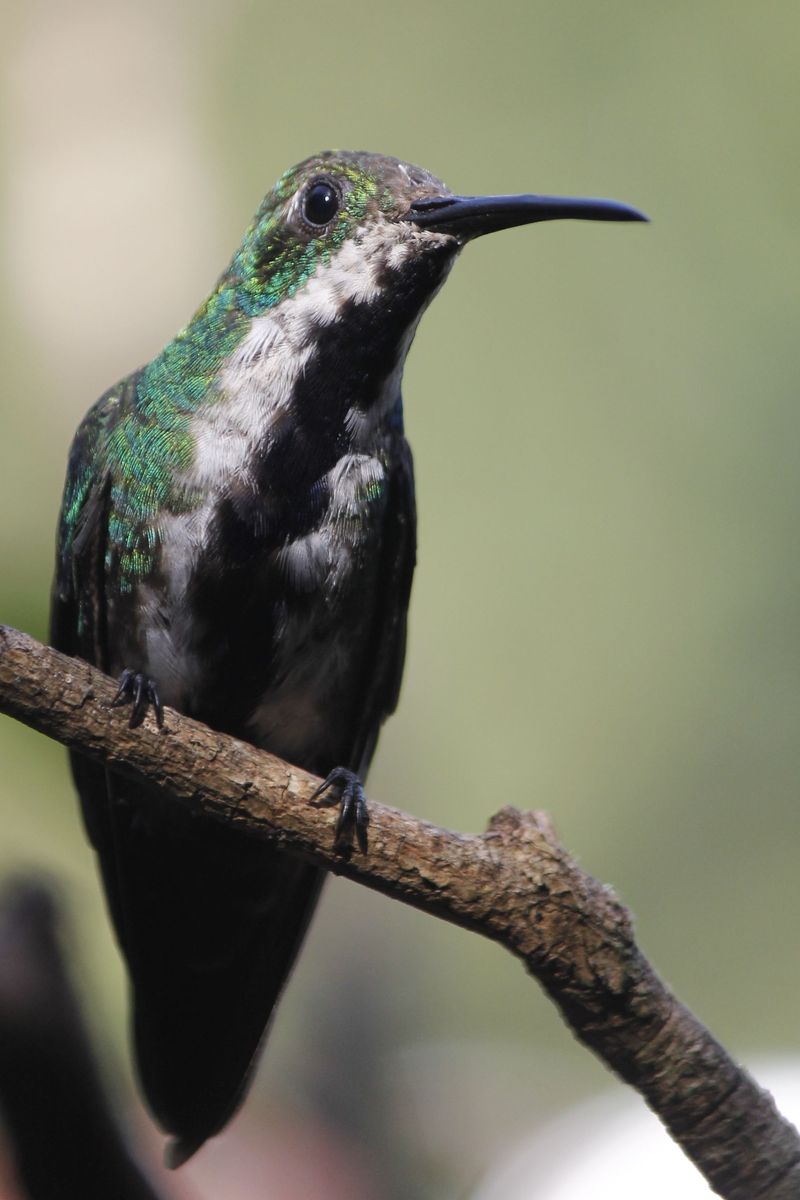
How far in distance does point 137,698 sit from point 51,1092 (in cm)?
73

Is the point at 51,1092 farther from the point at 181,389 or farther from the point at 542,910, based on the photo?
the point at 181,389

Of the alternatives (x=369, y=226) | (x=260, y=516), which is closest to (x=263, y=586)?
(x=260, y=516)

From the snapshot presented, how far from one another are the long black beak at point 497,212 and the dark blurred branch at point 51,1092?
179cm

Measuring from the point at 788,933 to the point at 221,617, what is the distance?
4779mm

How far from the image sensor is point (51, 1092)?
7.86 ft

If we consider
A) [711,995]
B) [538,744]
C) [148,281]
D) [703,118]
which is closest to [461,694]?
[538,744]

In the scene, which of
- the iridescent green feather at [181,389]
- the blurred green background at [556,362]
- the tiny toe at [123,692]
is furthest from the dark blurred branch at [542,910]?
the blurred green background at [556,362]

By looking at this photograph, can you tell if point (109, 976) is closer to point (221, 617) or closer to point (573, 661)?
point (221, 617)

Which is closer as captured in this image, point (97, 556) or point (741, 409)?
point (97, 556)

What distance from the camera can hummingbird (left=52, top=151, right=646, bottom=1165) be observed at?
122 inches

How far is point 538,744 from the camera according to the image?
7.61 meters

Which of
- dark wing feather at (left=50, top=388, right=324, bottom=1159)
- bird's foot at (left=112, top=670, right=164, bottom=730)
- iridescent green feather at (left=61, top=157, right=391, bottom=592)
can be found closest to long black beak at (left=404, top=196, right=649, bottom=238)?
iridescent green feather at (left=61, top=157, right=391, bottom=592)

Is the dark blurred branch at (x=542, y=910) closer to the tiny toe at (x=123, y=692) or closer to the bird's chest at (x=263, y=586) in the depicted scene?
the tiny toe at (x=123, y=692)

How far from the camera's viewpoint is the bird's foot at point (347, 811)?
2596mm
